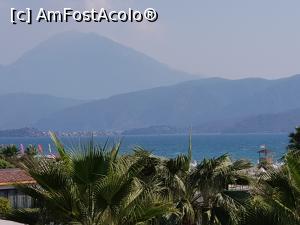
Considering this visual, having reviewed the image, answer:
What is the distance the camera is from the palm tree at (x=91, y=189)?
37.2ft

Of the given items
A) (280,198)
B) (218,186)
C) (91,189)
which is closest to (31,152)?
(218,186)

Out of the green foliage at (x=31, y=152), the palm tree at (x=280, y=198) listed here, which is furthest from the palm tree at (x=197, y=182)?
the green foliage at (x=31, y=152)

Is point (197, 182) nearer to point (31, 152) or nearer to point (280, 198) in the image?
point (280, 198)

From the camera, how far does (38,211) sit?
40.8ft

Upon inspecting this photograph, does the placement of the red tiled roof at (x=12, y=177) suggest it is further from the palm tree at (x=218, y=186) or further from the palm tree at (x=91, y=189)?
the palm tree at (x=91, y=189)

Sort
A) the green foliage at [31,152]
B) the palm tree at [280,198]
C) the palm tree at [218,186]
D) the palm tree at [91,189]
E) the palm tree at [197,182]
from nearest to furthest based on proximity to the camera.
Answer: the palm tree at [91,189], the palm tree at [280,198], the green foliage at [31,152], the palm tree at [218,186], the palm tree at [197,182]

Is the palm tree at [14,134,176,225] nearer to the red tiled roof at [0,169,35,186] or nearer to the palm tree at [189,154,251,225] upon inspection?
the palm tree at [189,154,251,225]

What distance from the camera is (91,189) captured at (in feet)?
37.6

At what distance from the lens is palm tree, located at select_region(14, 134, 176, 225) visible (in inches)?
447

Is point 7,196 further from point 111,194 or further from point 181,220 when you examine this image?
point 111,194

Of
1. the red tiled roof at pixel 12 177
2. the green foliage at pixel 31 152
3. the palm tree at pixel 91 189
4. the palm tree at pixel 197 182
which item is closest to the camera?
the palm tree at pixel 91 189

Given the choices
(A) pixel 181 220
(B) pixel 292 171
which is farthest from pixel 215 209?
(B) pixel 292 171

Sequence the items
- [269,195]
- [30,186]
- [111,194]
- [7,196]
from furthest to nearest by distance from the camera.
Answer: [7,196], [269,195], [30,186], [111,194]

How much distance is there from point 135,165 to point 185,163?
10.9ft
